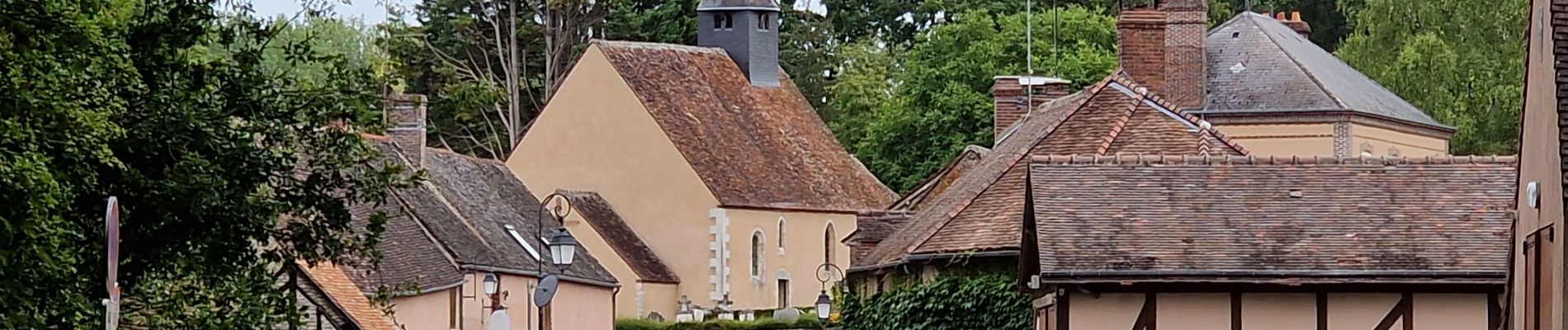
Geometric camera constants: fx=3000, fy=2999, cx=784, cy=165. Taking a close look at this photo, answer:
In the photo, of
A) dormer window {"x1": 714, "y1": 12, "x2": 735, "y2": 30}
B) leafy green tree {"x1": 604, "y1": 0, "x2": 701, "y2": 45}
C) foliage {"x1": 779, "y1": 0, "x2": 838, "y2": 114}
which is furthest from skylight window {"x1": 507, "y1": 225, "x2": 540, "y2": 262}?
foliage {"x1": 779, "y1": 0, "x2": 838, "y2": 114}

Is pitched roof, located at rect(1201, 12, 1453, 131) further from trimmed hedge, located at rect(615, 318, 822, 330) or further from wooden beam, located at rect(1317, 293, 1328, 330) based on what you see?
wooden beam, located at rect(1317, 293, 1328, 330)

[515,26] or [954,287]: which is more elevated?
[515,26]

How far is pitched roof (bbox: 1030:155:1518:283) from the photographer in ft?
87.8

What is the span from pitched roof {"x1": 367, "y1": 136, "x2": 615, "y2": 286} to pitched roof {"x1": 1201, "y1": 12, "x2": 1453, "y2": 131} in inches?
444

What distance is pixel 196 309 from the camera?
76.2ft

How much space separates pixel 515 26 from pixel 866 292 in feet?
131

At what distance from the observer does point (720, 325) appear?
201 ft

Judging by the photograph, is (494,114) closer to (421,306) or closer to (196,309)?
(421,306)


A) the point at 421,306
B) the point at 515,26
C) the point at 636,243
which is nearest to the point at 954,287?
the point at 421,306

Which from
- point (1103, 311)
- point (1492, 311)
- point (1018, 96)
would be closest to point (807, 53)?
point (1018, 96)

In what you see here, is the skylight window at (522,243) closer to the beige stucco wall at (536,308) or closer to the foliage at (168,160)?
the beige stucco wall at (536,308)

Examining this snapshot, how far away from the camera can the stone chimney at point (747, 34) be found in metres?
70.9

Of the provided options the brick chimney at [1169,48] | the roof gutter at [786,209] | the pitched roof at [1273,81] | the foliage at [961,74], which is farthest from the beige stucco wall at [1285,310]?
the foliage at [961,74]

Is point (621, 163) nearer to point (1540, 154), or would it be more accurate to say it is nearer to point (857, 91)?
point (857, 91)
